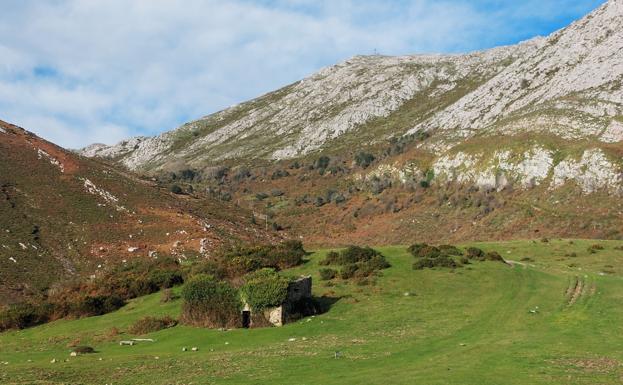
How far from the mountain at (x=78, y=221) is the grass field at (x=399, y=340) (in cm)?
2110

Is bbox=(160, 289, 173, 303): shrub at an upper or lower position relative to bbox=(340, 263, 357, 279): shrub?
lower

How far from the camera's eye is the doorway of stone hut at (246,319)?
32531 mm

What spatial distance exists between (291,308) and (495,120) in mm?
98134

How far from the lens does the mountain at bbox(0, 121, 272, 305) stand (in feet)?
191

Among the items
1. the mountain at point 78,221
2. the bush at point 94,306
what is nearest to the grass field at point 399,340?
the bush at point 94,306

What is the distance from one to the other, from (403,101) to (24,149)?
123807 mm

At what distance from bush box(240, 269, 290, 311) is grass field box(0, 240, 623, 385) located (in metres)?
1.67

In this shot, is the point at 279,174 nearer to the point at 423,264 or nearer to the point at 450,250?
the point at 450,250

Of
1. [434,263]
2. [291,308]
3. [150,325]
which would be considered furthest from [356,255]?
[150,325]

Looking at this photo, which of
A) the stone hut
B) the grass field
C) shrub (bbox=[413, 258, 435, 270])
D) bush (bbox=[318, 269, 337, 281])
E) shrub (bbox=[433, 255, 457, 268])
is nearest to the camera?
the grass field

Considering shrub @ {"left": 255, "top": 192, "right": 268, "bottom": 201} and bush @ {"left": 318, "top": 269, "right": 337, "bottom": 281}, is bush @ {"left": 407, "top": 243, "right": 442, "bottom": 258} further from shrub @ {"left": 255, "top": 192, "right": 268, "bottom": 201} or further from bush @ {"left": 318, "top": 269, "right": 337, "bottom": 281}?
shrub @ {"left": 255, "top": 192, "right": 268, "bottom": 201}

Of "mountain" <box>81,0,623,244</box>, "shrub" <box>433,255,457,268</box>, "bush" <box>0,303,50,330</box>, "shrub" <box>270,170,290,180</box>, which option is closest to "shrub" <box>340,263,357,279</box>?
"shrub" <box>433,255,457,268</box>

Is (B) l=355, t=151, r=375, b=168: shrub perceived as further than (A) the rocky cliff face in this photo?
Yes

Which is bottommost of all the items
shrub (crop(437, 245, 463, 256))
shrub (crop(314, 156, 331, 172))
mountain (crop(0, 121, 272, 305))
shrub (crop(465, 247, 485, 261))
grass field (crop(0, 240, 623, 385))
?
grass field (crop(0, 240, 623, 385))
